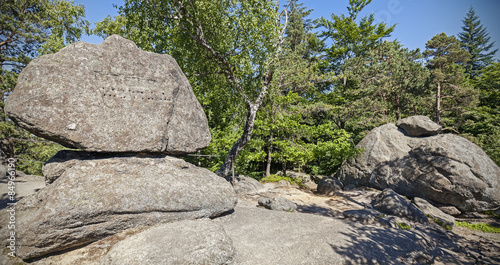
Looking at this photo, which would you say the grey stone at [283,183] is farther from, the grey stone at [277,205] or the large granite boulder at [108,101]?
the large granite boulder at [108,101]

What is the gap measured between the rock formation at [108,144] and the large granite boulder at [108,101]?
0.07ft

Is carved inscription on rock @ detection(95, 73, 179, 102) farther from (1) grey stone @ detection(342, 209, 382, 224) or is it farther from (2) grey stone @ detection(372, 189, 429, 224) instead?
(2) grey stone @ detection(372, 189, 429, 224)

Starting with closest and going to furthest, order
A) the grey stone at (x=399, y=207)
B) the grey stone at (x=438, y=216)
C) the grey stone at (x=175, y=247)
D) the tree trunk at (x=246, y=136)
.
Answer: the grey stone at (x=175, y=247) → the grey stone at (x=399, y=207) → the grey stone at (x=438, y=216) → the tree trunk at (x=246, y=136)

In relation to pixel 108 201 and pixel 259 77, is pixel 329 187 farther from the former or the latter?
pixel 108 201

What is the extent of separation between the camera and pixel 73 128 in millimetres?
4750

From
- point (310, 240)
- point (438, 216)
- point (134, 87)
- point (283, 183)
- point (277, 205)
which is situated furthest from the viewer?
point (283, 183)

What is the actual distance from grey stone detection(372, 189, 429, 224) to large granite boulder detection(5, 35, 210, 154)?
341 inches

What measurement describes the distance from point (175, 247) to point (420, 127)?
15.9 m

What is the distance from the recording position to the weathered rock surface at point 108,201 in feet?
13.1

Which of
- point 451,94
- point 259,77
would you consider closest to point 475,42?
point 451,94

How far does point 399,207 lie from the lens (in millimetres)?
8898

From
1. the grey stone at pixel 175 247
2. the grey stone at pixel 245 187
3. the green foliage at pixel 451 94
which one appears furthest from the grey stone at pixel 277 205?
the green foliage at pixel 451 94

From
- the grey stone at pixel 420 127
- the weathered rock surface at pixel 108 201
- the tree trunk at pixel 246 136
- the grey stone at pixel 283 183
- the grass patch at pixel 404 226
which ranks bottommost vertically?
the grey stone at pixel 283 183

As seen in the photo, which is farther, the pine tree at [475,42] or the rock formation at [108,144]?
the pine tree at [475,42]
